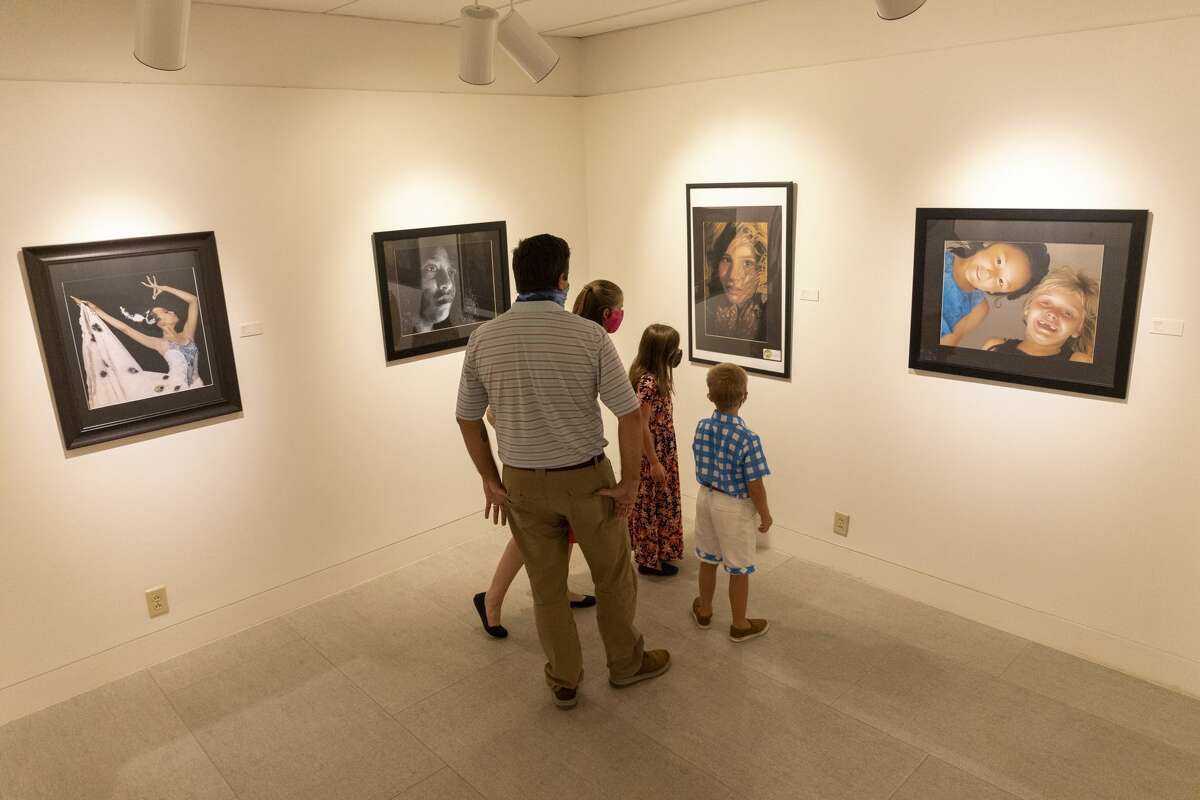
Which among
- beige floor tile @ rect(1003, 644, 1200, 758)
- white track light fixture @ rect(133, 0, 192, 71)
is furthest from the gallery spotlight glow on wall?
beige floor tile @ rect(1003, 644, 1200, 758)

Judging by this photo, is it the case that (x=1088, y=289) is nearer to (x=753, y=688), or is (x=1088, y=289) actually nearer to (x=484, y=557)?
(x=753, y=688)

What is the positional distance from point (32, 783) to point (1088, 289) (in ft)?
13.6

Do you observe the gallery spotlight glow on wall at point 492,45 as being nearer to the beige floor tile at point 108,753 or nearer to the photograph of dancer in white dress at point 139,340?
the photograph of dancer in white dress at point 139,340

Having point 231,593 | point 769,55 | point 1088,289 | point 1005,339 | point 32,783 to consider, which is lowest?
point 32,783

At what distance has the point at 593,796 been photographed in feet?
8.28

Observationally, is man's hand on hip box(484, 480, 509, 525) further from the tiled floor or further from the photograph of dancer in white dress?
the photograph of dancer in white dress

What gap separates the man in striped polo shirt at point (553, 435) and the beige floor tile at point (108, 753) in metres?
1.30

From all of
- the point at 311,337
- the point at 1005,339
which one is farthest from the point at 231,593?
the point at 1005,339

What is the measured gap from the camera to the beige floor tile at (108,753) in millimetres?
2664

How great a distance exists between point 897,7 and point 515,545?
2.34m

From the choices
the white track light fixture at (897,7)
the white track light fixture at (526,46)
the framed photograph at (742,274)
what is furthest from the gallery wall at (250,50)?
the white track light fixture at (897,7)

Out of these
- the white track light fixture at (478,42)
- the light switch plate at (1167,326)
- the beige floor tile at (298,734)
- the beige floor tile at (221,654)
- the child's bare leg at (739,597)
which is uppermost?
the white track light fixture at (478,42)

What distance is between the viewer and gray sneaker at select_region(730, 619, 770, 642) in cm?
329

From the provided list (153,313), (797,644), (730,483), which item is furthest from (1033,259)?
(153,313)
